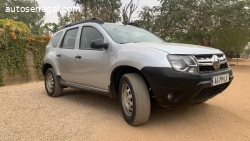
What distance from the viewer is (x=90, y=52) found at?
404cm

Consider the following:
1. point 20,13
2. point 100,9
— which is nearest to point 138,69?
point 100,9

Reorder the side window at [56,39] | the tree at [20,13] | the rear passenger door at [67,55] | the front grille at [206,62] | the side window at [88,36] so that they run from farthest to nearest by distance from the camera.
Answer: the tree at [20,13], the side window at [56,39], the rear passenger door at [67,55], the side window at [88,36], the front grille at [206,62]

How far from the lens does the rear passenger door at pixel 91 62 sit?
3766mm

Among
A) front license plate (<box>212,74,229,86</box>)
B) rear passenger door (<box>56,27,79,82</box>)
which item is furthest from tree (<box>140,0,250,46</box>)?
front license plate (<box>212,74,229,86</box>)

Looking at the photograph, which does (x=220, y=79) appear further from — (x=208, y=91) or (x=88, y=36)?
(x=88, y=36)

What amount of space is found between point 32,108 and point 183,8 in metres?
14.5

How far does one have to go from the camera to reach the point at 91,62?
399 centimetres

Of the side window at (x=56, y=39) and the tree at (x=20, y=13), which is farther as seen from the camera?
the tree at (x=20, y=13)

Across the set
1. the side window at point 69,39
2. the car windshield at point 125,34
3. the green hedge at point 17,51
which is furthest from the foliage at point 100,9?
the car windshield at point 125,34

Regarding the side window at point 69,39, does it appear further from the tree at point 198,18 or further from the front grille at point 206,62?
the tree at point 198,18

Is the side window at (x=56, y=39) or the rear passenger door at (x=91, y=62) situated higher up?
the side window at (x=56, y=39)

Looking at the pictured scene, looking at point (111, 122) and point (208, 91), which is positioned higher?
point (208, 91)

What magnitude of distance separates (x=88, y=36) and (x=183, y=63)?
2170 millimetres

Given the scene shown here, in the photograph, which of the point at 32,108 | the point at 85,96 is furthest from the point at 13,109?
the point at 85,96
